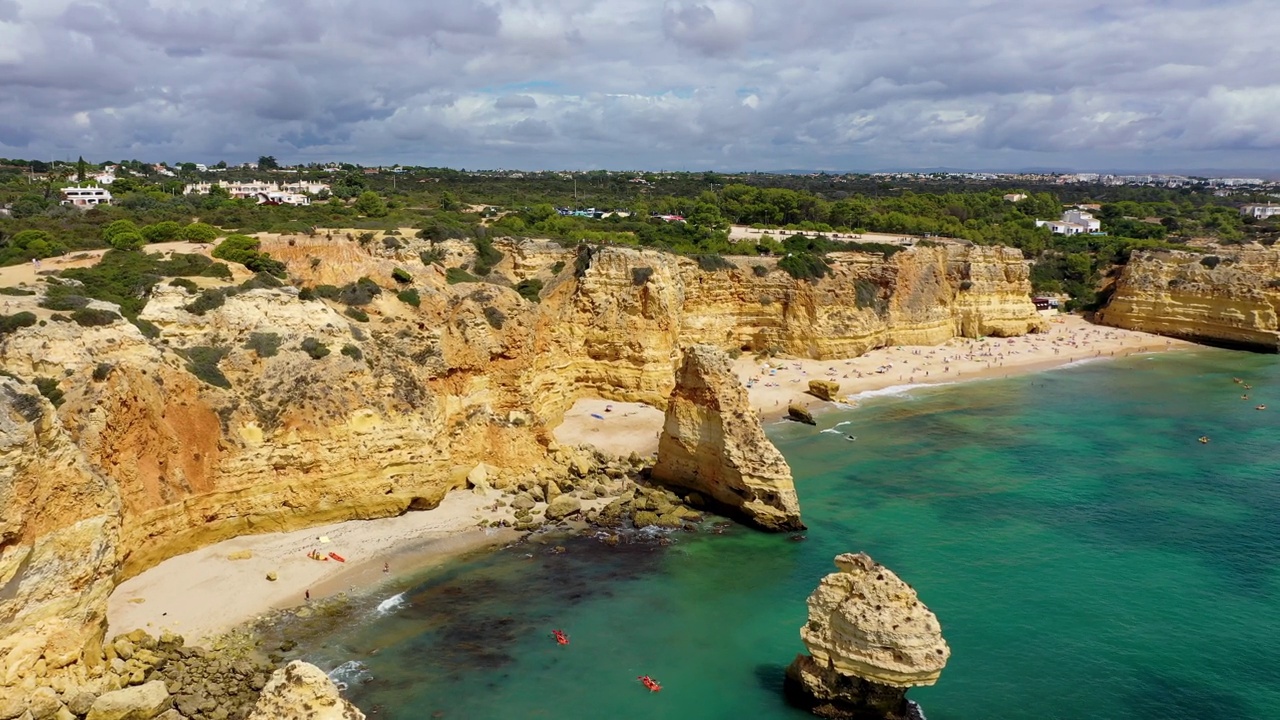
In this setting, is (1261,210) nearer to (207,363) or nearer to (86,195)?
(207,363)

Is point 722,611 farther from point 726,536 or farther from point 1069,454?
point 1069,454

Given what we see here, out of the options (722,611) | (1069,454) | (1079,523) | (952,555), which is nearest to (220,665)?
(722,611)

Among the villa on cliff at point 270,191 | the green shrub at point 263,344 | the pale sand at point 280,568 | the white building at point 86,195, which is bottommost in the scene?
the pale sand at point 280,568

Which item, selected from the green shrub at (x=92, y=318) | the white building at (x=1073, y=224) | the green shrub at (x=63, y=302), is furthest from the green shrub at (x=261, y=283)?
the white building at (x=1073, y=224)

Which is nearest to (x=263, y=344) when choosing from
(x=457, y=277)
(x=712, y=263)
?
(x=457, y=277)

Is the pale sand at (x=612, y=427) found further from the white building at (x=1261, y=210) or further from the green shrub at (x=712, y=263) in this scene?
the white building at (x=1261, y=210)
